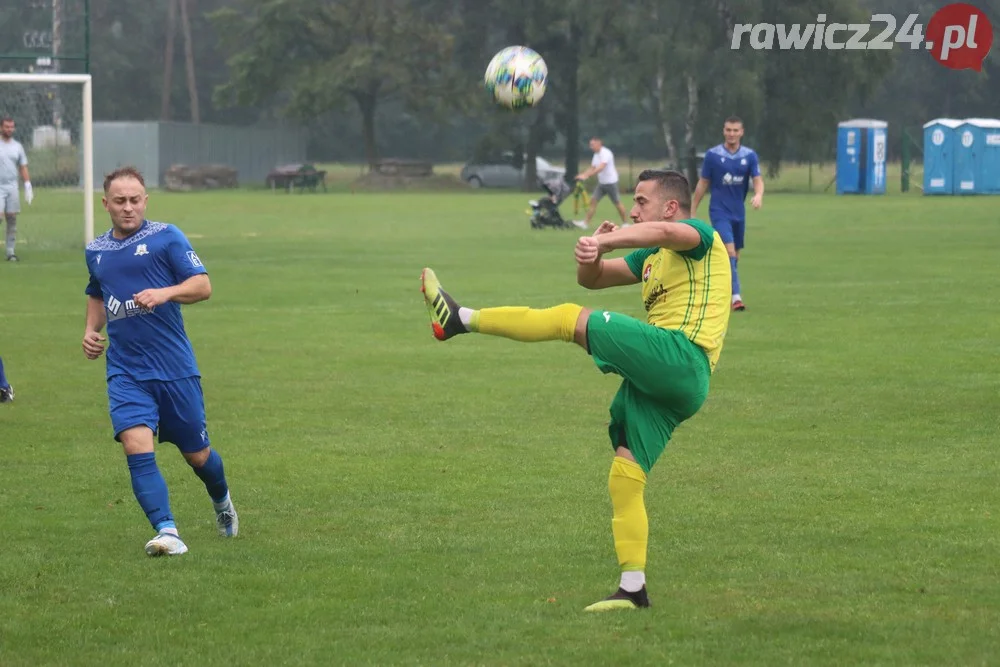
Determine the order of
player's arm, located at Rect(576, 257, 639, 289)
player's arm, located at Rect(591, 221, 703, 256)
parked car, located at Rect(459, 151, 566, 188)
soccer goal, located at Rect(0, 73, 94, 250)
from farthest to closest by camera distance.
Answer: parked car, located at Rect(459, 151, 566, 188) < soccer goal, located at Rect(0, 73, 94, 250) < player's arm, located at Rect(576, 257, 639, 289) < player's arm, located at Rect(591, 221, 703, 256)

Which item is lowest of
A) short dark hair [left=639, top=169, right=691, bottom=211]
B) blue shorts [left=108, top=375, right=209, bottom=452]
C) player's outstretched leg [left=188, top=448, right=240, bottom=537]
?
player's outstretched leg [left=188, top=448, right=240, bottom=537]

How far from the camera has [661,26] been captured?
60156mm

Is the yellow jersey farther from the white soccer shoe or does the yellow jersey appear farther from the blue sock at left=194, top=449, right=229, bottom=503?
the white soccer shoe

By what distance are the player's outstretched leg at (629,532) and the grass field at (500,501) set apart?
0.10 meters

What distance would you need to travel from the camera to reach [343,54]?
73.3 meters

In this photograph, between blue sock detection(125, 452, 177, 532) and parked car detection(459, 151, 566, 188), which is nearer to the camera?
blue sock detection(125, 452, 177, 532)

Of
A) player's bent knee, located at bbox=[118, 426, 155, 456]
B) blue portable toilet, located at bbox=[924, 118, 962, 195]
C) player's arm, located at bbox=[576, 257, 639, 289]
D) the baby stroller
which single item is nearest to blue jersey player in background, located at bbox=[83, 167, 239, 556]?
player's bent knee, located at bbox=[118, 426, 155, 456]

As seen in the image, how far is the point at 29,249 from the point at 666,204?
24.4 m

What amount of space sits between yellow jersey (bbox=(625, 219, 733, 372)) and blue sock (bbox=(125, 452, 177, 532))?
2.55 m

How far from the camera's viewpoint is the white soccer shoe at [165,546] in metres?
7.26

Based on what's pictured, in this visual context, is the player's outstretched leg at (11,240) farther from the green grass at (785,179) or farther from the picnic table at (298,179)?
the picnic table at (298,179)

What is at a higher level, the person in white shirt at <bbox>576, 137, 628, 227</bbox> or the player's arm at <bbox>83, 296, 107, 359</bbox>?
the person in white shirt at <bbox>576, 137, 628, 227</bbox>

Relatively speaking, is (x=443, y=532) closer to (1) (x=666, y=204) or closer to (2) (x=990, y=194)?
(1) (x=666, y=204)

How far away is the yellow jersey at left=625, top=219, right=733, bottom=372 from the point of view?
20.9 feet
